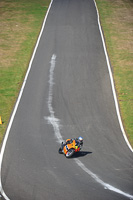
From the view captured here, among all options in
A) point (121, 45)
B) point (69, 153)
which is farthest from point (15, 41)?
point (69, 153)

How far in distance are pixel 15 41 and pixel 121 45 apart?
1514cm

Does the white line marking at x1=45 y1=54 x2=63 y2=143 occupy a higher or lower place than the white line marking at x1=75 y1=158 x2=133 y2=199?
lower

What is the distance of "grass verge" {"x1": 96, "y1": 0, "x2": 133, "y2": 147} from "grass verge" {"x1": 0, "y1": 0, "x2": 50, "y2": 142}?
34.2ft

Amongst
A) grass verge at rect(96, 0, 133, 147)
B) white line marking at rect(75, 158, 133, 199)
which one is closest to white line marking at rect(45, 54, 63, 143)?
white line marking at rect(75, 158, 133, 199)

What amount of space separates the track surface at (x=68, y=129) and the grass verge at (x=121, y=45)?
1.19 metres

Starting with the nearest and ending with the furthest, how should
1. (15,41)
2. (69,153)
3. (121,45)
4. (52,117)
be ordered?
(69,153) → (52,117) → (121,45) → (15,41)

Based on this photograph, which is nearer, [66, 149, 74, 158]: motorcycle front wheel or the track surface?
the track surface

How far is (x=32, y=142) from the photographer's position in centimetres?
2244

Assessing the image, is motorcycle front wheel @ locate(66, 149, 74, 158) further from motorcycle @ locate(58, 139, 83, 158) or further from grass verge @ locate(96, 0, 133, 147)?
grass verge @ locate(96, 0, 133, 147)

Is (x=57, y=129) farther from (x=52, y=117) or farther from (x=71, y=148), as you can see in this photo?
(x=71, y=148)

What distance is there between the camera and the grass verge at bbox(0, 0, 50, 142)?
31.1 metres

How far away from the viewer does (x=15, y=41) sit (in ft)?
145

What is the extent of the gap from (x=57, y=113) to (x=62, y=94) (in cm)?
387

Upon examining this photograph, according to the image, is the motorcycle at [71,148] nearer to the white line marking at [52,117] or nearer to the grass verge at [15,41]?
the white line marking at [52,117]
